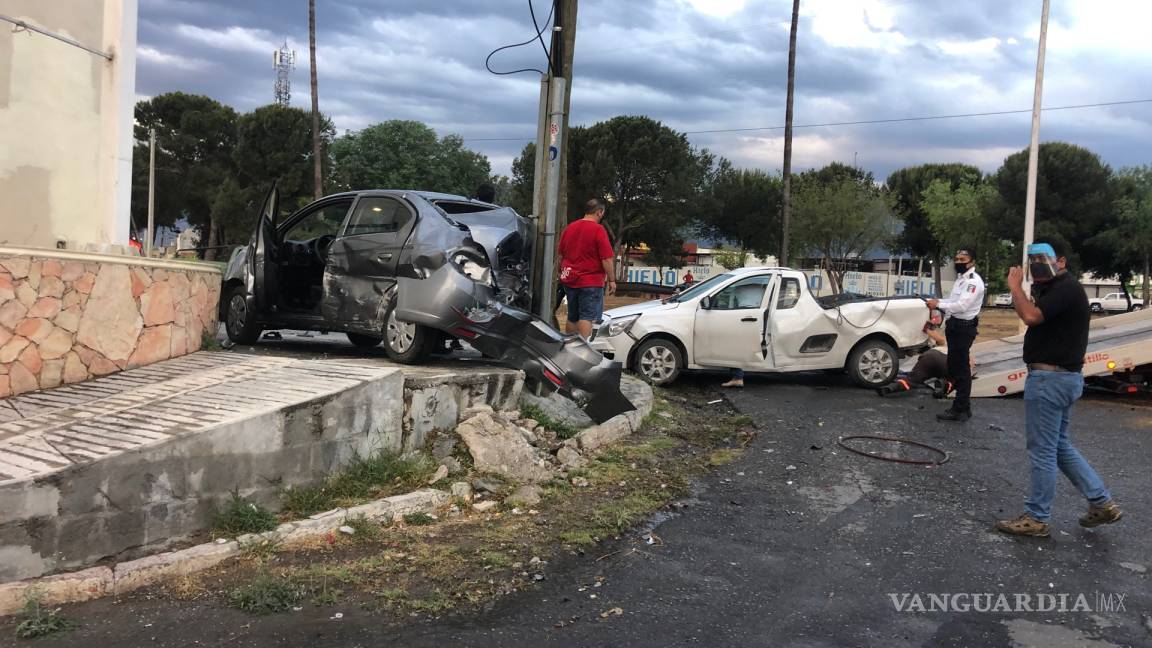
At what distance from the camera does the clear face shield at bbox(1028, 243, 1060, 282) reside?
4957mm

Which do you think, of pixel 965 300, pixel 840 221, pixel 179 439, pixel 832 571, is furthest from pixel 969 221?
pixel 179 439

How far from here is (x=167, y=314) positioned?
6238mm

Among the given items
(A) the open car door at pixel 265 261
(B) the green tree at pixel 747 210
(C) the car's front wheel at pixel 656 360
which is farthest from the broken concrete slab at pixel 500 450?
(B) the green tree at pixel 747 210

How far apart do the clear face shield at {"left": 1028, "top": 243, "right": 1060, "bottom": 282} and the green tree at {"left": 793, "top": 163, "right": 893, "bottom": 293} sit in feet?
108

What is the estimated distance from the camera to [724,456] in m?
6.83

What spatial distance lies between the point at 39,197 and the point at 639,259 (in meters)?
48.0

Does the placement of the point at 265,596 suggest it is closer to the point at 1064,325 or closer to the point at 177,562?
the point at 177,562

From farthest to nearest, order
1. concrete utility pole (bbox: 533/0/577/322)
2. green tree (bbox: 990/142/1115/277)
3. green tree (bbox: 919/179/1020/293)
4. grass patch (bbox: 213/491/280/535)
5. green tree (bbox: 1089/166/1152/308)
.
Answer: green tree (bbox: 919/179/1020/293), green tree (bbox: 990/142/1115/277), green tree (bbox: 1089/166/1152/308), concrete utility pole (bbox: 533/0/577/322), grass patch (bbox: 213/491/280/535)

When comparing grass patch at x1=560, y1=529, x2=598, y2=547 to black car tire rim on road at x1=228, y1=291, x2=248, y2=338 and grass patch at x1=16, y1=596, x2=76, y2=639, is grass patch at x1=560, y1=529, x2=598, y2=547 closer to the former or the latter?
grass patch at x1=16, y1=596, x2=76, y2=639

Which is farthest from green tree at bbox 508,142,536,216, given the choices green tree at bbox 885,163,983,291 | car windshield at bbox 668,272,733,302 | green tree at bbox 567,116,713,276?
car windshield at bbox 668,272,733,302

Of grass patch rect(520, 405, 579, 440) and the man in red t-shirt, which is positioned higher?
the man in red t-shirt

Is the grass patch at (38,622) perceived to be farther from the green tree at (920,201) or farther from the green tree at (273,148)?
the green tree at (920,201)

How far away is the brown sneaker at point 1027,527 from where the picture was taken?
15.9 feet

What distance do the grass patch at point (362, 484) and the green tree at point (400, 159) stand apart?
4641cm
